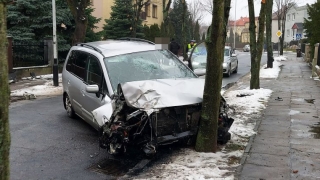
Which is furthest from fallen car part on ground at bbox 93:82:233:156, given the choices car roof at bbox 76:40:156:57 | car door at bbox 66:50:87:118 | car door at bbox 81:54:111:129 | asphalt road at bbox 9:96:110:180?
car door at bbox 66:50:87:118

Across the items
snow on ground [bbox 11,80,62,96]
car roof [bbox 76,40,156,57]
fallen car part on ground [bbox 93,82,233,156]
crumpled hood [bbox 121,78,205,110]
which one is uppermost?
car roof [bbox 76,40,156,57]

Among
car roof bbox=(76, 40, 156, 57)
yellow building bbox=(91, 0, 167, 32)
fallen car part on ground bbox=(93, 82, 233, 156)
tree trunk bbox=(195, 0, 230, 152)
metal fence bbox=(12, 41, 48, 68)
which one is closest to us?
fallen car part on ground bbox=(93, 82, 233, 156)

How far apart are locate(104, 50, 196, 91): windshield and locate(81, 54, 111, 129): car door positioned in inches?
8.3

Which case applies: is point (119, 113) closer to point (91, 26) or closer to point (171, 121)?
point (171, 121)

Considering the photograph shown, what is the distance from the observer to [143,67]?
22.1 ft

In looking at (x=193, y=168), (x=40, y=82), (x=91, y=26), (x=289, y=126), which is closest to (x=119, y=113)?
(x=193, y=168)

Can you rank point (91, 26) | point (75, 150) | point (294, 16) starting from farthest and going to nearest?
point (294, 16)
point (91, 26)
point (75, 150)

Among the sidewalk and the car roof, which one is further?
the car roof

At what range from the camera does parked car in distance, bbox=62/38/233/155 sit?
5.30 m

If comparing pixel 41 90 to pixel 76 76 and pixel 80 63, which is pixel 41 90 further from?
pixel 80 63

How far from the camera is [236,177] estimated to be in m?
4.79

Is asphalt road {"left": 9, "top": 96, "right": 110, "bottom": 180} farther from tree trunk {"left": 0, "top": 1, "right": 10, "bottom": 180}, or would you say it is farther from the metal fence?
the metal fence

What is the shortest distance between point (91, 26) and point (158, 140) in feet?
61.4

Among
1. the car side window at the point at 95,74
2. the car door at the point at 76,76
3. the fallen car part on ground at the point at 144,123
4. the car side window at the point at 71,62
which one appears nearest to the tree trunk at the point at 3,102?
the fallen car part on ground at the point at 144,123
